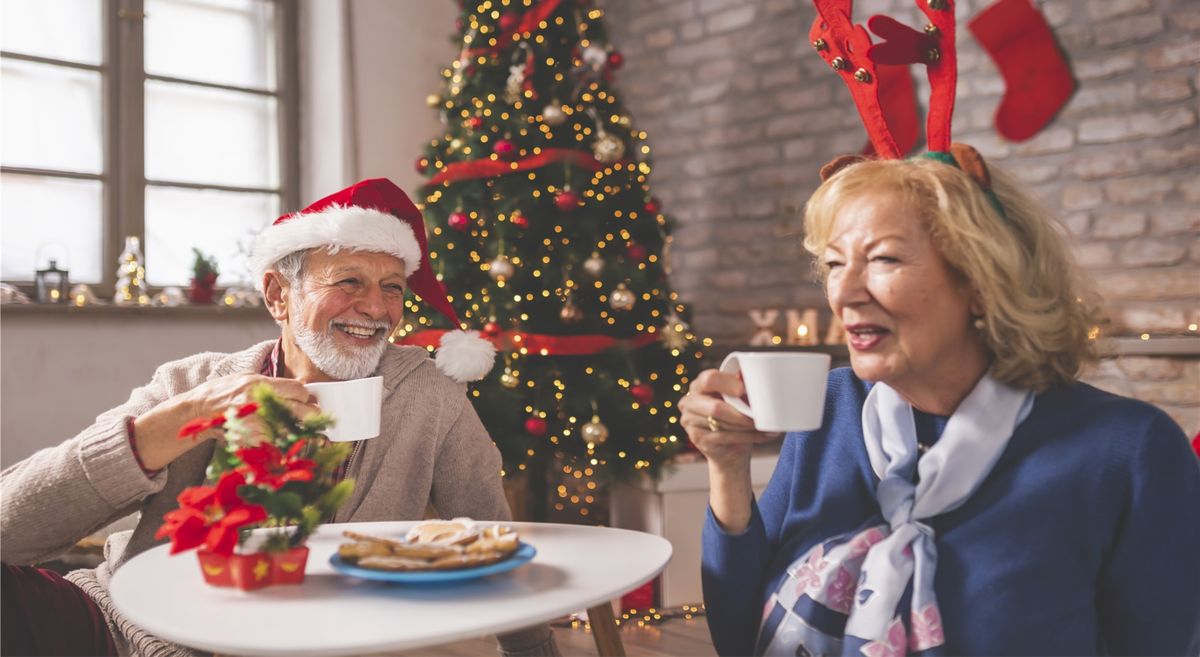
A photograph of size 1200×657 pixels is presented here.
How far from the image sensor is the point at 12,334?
128 inches

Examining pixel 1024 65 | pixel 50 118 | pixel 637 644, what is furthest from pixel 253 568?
pixel 1024 65

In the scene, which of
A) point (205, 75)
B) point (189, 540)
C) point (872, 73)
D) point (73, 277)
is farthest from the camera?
point (205, 75)

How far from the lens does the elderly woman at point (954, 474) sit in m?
1.15

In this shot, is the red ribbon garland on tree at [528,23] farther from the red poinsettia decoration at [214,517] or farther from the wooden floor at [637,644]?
the red poinsettia decoration at [214,517]

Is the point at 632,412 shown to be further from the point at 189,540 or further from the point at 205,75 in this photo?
the point at 189,540

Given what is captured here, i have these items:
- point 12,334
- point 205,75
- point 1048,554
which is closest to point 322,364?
point 1048,554

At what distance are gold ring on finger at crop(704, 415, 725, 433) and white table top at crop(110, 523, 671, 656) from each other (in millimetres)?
161

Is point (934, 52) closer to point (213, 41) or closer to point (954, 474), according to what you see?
point (954, 474)

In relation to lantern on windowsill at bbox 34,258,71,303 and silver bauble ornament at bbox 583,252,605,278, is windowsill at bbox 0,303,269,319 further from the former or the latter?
silver bauble ornament at bbox 583,252,605,278

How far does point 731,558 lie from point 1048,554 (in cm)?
37

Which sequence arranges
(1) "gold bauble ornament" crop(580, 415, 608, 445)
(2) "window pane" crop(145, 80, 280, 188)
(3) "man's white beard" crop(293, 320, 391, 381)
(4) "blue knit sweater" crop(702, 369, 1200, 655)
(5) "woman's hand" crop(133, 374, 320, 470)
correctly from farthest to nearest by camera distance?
(2) "window pane" crop(145, 80, 280, 188)
(1) "gold bauble ornament" crop(580, 415, 608, 445)
(3) "man's white beard" crop(293, 320, 391, 381)
(5) "woman's hand" crop(133, 374, 320, 470)
(4) "blue knit sweater" crop(702, 369, 1200, 655)

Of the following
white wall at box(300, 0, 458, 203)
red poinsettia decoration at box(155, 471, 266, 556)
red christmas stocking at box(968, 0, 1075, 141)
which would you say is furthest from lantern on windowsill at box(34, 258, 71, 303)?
red christmas stocking at box(968, 0, 1075, 141)

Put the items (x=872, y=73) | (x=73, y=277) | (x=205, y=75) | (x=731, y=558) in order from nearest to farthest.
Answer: (x=731, y=558)
(x=872, y=73)
(x=73, y=277)
(x=205, y=75)

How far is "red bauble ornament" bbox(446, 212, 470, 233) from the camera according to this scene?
3.39 m
